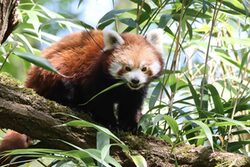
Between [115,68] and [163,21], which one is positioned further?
[115,68]

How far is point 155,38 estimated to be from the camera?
321cm

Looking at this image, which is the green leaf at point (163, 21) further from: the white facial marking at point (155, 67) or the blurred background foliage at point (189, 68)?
the white facial marking at point (155, 67)

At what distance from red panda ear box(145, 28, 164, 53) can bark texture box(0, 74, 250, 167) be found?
31.6 inches

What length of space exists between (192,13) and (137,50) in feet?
1.30

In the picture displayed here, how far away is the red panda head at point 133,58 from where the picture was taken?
296cm

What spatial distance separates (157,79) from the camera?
10.3ft

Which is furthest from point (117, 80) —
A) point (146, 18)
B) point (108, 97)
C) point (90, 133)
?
point (90, 133)

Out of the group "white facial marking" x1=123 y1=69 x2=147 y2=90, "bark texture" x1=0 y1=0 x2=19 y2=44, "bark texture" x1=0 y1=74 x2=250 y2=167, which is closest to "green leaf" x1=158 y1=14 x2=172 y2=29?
"white facial marking" x1=123 y1=69 x2=147 y2=90

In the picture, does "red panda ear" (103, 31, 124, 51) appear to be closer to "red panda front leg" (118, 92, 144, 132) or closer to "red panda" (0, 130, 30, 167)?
Result: "red panda front leg" (118, 92, 144, 132)

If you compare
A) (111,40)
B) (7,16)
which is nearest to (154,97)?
(111,40)

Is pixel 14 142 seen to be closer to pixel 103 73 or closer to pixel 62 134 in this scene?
pixel 62 134

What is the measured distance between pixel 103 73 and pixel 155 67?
0.32 metres

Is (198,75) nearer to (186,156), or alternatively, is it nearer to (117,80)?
(117,80)

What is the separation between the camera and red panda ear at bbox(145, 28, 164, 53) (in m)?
3.15
